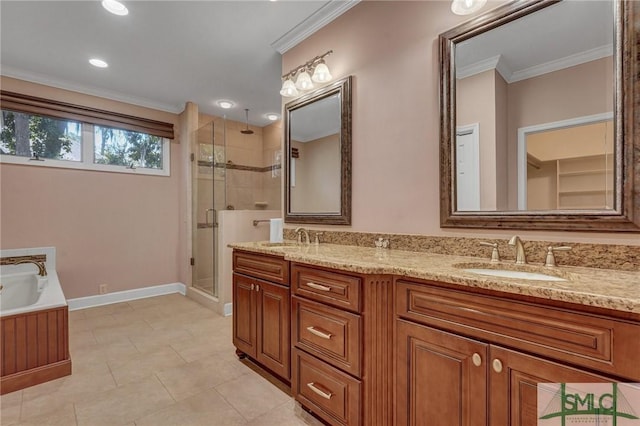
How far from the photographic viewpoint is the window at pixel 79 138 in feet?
10.3

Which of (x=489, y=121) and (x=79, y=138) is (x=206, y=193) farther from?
(x=489, y=121)

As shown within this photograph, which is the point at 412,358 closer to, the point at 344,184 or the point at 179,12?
the point at 344,184

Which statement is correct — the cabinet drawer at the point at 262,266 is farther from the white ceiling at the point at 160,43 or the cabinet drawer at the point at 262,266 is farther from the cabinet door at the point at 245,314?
the white ceiling at the point at 160,43

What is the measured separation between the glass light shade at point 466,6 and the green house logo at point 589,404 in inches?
64.7

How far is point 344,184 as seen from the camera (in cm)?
220

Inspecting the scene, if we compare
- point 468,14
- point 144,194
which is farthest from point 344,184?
point 144,194

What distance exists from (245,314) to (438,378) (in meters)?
1.42

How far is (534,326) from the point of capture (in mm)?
944

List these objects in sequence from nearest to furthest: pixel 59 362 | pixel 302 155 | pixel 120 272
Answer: pixel 59 362 < pixel 302 155 < pixel 120 272

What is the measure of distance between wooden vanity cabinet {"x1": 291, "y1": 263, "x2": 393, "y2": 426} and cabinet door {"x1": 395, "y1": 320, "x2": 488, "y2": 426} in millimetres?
66

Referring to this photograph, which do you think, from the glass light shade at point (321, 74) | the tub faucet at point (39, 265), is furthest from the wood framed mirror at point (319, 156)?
the tub faucet at point (39, 265)

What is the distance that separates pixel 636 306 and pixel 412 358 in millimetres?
735

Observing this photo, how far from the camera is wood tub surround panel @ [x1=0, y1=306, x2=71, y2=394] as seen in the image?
6.29ft

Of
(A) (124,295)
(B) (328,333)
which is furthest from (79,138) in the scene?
(B) (328,333)
